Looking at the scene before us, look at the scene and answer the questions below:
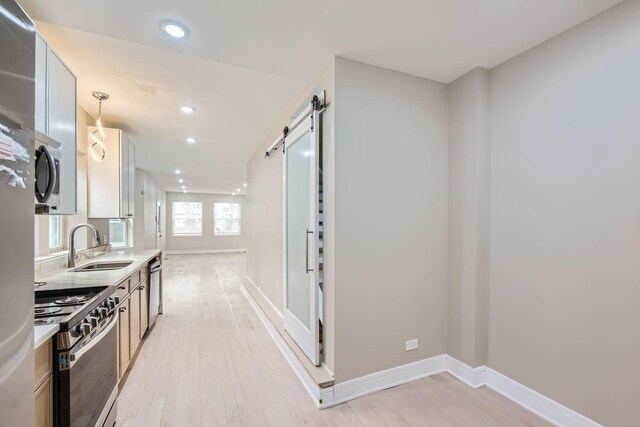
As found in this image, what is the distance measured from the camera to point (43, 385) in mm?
1235

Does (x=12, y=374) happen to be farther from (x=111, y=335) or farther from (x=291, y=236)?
(x=291, y=236)

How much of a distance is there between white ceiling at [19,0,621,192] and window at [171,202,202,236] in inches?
381

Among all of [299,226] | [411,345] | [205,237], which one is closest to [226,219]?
[205,237]

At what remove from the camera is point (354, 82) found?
7.43ft

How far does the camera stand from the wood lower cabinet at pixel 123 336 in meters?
2.27

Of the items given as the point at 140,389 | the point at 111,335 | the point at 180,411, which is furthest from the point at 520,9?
the point at 140,389

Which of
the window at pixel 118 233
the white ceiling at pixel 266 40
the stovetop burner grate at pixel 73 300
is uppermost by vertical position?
the white ceiling at pixel 266 40

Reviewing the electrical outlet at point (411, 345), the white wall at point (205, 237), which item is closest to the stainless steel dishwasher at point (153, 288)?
the electrical outlet at point (411, 345)

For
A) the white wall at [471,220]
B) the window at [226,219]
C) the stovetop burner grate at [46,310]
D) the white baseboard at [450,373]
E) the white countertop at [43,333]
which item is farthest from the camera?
the window at [226,219]

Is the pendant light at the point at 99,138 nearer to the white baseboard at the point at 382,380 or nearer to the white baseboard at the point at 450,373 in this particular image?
the white baseboard at the point at 450,373

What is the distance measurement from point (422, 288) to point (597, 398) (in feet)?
3.98

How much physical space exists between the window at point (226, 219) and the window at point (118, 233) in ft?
26.3

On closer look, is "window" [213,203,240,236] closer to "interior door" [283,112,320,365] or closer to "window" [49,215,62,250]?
"window" [49,215,62,250]

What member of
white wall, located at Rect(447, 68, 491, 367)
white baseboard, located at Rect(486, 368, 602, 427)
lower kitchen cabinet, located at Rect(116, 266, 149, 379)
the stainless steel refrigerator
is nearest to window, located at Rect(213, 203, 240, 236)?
lower kitchen cabinet, located at Rect(116, 266, 149, 379)
